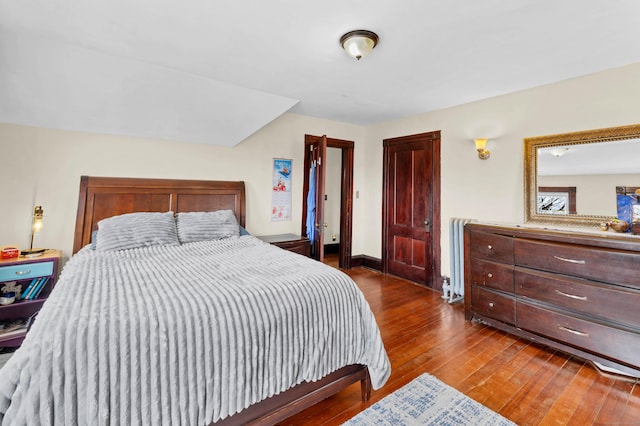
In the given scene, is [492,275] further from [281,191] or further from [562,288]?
[281,191]

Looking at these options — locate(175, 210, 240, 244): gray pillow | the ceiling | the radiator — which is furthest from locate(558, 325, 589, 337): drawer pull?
locate(175, 210, 240, 244): gray pillow

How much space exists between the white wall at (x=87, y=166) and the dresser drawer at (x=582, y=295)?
296cm

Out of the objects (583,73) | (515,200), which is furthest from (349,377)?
(583,73)

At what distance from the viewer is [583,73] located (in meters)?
2.57

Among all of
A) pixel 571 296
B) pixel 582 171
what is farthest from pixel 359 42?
pixel 571 296

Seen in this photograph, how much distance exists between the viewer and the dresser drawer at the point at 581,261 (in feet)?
6.39

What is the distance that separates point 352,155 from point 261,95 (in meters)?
2.06

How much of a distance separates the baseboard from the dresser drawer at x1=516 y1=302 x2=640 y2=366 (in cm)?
231

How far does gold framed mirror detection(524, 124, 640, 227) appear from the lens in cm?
240

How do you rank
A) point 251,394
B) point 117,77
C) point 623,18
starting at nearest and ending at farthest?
point 251,394, point 623,18, point 117,77

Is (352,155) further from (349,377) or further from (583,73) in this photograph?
(349,377)

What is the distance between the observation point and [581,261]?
2137 mm

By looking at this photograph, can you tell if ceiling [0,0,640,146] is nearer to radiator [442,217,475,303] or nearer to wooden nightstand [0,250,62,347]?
wooden nightstand [0,250,62,347]

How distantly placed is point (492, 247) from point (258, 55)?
9.05 feet
